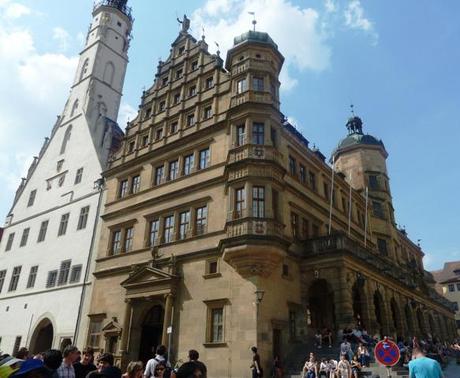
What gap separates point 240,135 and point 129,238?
38.8 ft

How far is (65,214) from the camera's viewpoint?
36.2 metres

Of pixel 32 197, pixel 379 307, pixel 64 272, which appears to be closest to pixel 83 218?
pixel 64 272

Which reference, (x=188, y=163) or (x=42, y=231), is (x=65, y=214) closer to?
(x=42, y=231)

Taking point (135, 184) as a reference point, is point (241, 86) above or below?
above

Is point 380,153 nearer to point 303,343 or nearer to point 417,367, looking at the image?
point 303,343

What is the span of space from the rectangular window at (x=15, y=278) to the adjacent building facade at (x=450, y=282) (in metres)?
69.1

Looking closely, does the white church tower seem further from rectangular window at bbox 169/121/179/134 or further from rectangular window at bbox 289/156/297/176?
rectangular window at bbox 289/156/297/176

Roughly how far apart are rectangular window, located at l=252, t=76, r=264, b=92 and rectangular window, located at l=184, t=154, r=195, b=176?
6.53 metres

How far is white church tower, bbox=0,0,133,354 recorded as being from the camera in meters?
32.2

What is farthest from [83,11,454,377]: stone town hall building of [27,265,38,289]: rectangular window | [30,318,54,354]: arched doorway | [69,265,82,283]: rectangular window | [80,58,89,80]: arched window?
[80,58,89,80]: arched window

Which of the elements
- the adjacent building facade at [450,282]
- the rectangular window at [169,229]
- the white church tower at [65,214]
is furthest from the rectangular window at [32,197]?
the adjacent building facade at [450,282]

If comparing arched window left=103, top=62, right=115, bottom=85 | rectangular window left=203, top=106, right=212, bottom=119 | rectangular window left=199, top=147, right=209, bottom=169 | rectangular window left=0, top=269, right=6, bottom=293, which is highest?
arched window left=103, top=62, right=115, bottom=85

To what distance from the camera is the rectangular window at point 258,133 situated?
25.2 m

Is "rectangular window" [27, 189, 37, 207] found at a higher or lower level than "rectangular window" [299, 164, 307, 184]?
higher
